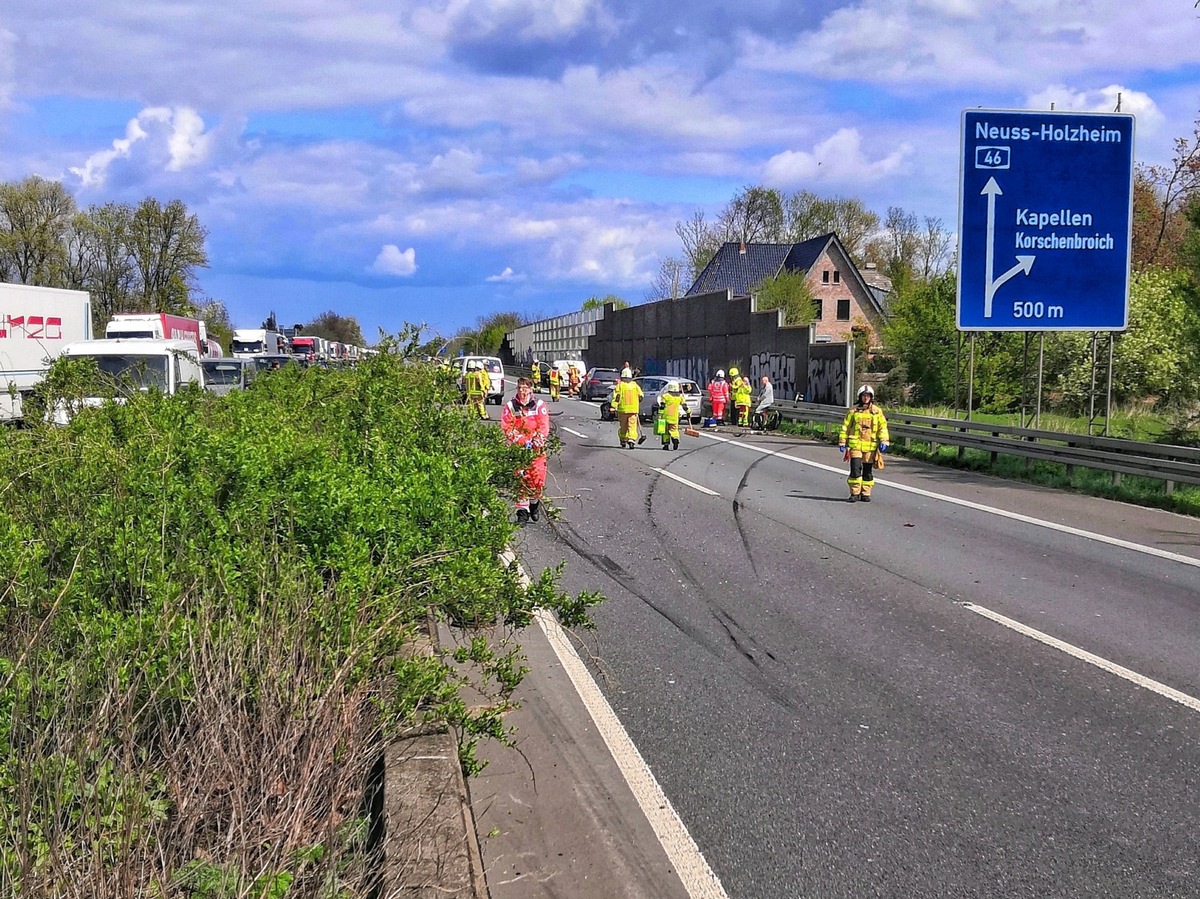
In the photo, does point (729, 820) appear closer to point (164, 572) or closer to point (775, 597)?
point (164, 572)

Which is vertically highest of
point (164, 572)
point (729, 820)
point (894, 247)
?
point (894, 247)

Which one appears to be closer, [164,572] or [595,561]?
[164,572]

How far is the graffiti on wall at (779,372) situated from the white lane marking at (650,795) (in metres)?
30.1

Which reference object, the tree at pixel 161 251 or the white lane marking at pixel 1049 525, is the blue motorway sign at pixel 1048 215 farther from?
the tree at pixel 161 251

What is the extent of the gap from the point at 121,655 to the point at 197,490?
157 cm

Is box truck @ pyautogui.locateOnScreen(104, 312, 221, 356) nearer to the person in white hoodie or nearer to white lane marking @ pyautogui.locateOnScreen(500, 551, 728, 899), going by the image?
the person in white hoodie

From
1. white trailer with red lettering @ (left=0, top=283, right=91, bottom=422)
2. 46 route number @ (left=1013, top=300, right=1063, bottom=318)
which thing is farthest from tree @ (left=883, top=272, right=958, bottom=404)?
white trailer with red lettering @ (left=0, top=283, right=91, bottom=422)

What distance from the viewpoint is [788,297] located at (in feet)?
188

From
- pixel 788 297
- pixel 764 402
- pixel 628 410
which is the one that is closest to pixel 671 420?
pixel 628 410

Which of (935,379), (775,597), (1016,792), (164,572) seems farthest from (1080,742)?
(935,379)

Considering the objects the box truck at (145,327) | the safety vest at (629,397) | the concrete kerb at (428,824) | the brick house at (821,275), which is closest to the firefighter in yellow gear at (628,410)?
the safety vest at (629,397)

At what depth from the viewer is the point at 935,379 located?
120 feet

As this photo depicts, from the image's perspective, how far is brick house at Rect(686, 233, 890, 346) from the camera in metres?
67.1

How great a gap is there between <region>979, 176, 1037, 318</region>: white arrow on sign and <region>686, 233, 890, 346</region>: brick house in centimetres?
→ 4825
